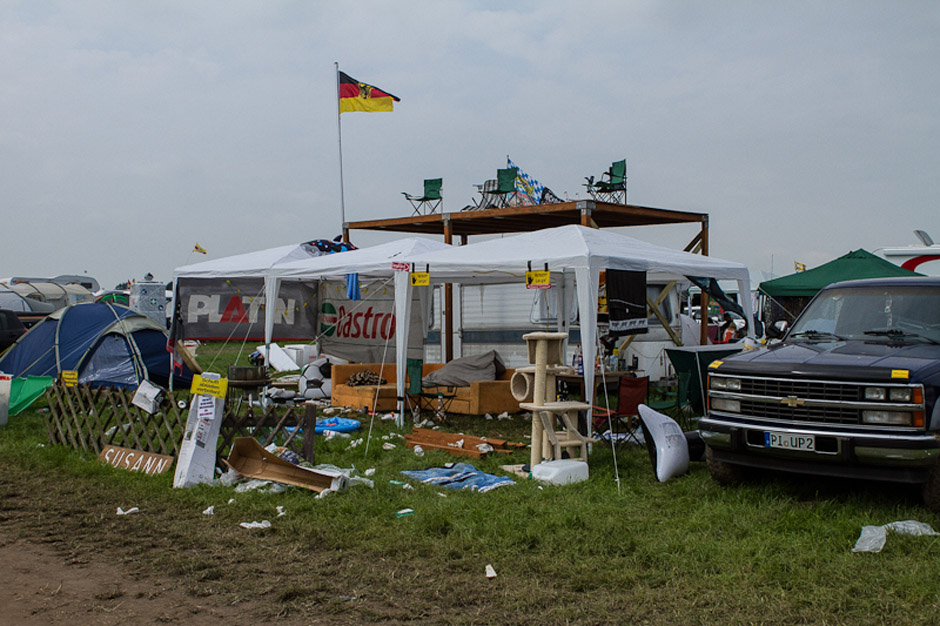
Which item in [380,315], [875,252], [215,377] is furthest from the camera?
[380,315]

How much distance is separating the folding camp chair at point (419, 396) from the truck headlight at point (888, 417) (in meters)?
6.38

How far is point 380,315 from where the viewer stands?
17.2 metres

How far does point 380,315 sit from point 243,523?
1115 centimetres

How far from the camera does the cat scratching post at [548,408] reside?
7.88 metres

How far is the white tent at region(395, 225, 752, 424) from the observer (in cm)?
904

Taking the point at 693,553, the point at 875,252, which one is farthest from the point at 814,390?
the point at 875,252

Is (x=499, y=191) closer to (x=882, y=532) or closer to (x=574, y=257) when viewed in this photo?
(x=574, y=257)

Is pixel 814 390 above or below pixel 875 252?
below

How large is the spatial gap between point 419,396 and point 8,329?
386 inches

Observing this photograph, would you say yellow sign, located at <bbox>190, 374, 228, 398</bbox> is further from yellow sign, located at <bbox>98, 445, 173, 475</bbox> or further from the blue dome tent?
the blue dome tent

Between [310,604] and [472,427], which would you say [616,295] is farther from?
[310,604]

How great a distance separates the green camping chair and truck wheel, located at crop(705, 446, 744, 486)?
10.6 meters

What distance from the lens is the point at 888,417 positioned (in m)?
5.85

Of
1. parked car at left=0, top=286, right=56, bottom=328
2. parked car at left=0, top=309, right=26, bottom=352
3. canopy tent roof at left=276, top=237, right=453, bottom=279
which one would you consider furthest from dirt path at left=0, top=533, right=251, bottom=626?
parked car at left=0, top=286, right=56, bottom=328
